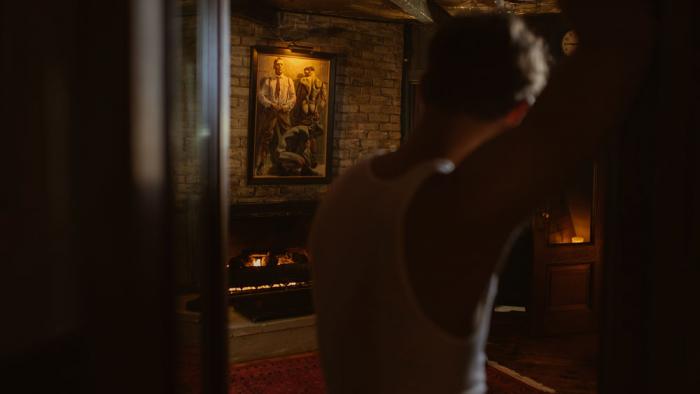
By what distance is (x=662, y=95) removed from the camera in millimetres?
856

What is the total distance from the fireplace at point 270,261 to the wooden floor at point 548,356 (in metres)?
1.69

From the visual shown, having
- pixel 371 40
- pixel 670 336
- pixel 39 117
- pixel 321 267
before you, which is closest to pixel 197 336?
pixel 321 267

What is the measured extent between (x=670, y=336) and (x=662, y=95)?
1.18ft

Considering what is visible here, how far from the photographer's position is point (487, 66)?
32.7 inches

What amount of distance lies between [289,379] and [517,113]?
367cm

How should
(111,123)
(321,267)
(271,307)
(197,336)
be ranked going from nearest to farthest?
(111,123) → (321,267) → (197,336) → (271,307)

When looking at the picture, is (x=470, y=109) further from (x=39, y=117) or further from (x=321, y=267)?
(x=39, y=117)

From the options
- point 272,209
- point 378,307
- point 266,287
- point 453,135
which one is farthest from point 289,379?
point 453,135

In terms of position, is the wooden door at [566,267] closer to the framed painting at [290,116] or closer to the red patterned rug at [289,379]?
the red patterned rug at [289,379]

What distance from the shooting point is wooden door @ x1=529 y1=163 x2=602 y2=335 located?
5.21m

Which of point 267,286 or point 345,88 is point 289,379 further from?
point 345,88

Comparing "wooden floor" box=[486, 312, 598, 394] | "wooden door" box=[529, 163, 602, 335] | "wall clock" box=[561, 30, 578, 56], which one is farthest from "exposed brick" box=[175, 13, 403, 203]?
"wooden floor" box=[486, 312, 598, 394]

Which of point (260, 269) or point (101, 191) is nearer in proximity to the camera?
point (101, 191)

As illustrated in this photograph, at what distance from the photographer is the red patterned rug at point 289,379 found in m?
3.95
